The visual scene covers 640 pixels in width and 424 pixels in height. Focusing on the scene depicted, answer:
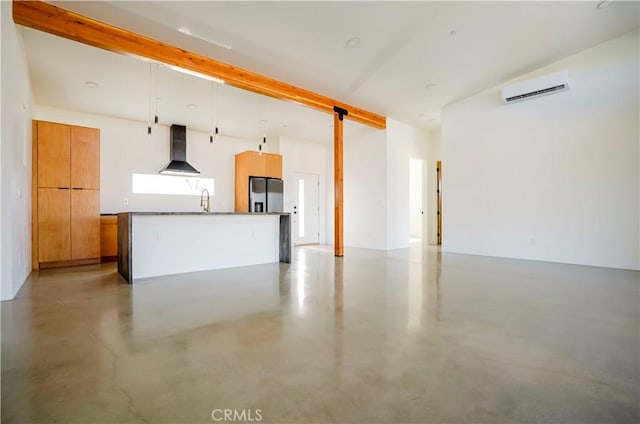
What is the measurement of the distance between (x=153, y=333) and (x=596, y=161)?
6408mm

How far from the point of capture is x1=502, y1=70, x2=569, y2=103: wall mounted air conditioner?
15.8 feet

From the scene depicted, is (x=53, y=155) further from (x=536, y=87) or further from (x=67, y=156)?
(x=536, y=87)

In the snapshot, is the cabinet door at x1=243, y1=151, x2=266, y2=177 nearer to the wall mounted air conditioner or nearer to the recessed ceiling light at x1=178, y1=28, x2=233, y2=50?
the recessed ceiling light at x1=178, y1=28, x2=233, y2=50

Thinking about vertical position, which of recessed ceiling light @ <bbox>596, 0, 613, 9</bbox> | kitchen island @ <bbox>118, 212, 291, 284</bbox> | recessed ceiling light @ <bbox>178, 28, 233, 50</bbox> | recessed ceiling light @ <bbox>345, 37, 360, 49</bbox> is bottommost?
kitchen island @ <bbox>118, 212, 291, 284</bbox>

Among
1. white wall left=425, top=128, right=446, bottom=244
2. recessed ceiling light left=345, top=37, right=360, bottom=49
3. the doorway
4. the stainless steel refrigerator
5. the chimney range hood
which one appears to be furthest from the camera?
the doorway

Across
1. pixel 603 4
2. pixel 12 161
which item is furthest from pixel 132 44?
pixel 603 4

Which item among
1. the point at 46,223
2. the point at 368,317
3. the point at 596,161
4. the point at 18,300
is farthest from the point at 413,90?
the point at 46,223

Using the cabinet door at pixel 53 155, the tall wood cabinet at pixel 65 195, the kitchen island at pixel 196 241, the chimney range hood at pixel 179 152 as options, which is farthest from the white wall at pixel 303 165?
the cabinet door at pixel 53 155

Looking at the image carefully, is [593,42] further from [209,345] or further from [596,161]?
[209,345]

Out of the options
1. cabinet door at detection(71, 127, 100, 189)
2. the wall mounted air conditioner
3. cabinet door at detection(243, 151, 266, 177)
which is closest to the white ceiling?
the wall mounted air conditioner

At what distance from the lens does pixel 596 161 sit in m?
4.70

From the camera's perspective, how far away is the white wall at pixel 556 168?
175 inches

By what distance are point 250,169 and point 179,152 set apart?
167 cm

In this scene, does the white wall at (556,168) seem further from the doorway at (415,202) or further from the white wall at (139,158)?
the white wall at (139,158)
